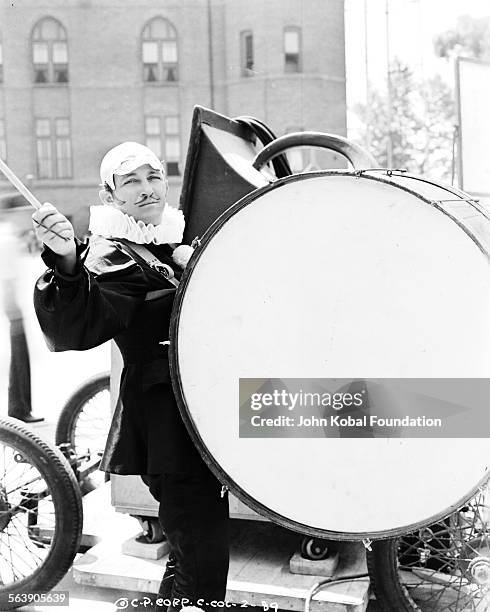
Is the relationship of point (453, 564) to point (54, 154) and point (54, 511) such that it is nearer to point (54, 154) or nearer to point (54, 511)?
point (54, 511)

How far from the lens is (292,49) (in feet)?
16.0

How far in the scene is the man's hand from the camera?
154cm

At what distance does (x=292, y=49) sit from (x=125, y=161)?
132 inches

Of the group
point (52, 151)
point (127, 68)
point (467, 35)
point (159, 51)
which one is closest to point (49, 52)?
point (52, 151)

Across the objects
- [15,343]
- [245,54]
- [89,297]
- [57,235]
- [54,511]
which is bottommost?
[54,511]

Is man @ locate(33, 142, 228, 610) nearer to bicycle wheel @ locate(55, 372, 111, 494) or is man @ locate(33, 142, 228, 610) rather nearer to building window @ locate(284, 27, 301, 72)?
bicycle wheel @ locate(55, 372, 111, 494)

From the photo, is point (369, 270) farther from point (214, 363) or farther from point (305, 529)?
point (305, 529)

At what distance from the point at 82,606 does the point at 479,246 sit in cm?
160

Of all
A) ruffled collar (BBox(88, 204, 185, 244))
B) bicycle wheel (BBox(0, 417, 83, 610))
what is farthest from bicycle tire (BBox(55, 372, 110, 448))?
ruffled collar (BBox(88, 204, 185, 244))

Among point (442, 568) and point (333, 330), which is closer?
point (333, 330)

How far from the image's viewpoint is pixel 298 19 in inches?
149

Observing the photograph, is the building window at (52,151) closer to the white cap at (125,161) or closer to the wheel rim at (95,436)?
the wheel rim at (95,436)

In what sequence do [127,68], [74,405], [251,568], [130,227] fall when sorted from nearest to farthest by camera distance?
[130,227], [251,568], [74,405], [127,68]

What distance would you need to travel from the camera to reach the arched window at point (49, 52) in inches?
138
